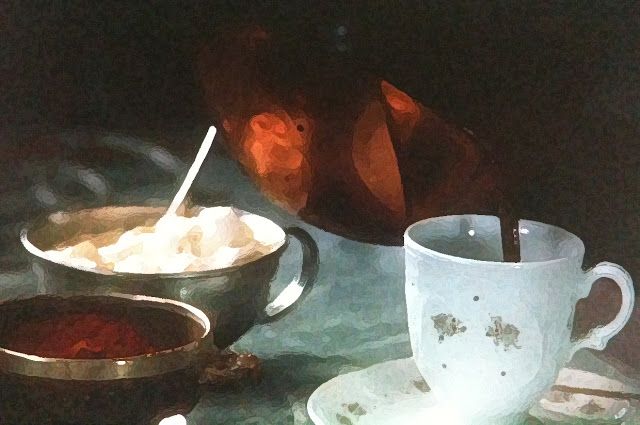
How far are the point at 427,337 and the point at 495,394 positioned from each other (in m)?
0.04

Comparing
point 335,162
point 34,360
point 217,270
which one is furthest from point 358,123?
point 34,360

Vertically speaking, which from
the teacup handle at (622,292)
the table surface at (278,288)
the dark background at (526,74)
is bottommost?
the table surface at (278,288)

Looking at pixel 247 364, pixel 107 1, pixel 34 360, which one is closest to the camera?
pixel 34 360

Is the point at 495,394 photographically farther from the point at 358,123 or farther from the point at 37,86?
the point at 37,86

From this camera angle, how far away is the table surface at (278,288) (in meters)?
0.41

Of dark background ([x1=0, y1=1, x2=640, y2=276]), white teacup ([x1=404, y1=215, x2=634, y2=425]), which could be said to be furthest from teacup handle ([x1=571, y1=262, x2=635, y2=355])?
dark background ([x1=0, y1=1, x2=640, y2=276])

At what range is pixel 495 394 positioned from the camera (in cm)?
36

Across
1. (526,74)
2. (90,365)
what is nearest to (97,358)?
(90,365)

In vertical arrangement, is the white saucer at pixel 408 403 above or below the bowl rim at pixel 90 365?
below

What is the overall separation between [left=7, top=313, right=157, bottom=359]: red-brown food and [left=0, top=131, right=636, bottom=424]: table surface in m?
0.05

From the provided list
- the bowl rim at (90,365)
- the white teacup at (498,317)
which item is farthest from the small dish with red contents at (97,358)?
the white teacup at (498,317)

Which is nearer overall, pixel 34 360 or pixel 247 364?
pixel 34 360

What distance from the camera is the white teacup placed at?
1.09ft

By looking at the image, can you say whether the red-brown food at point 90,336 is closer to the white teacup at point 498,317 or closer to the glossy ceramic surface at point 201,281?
the glossy ceramic surface at point 201,281
